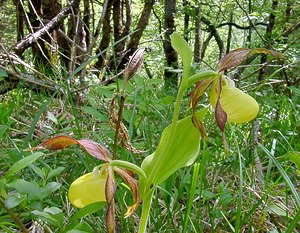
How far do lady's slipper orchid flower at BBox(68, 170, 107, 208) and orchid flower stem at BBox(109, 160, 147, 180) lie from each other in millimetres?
51

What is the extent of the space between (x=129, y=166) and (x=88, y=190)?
0.37 feet

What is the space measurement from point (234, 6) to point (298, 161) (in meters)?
4.51

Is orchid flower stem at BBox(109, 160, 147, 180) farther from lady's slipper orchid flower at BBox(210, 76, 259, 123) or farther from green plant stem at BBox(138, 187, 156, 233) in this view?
lady's slipper orchid flower at BBox(210, 76, 259, 123)

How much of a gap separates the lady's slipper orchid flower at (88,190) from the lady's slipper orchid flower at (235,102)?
261 millimetres

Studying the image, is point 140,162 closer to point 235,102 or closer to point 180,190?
point 180,190

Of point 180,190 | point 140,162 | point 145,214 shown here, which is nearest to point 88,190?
point 145,214

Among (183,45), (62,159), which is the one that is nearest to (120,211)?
(62,159)

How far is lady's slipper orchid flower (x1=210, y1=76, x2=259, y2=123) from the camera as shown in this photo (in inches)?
28.2

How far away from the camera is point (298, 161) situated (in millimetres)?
688

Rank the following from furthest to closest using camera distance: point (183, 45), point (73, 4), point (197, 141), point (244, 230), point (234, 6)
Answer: point (234, 6)
point (73, 4)
point (244, 230)
point (197, 141)
point (183, 45)

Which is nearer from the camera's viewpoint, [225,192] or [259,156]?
[225,192]

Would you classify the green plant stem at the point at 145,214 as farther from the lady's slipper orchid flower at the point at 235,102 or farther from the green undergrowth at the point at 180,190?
the lady's slipper orchid flower at the point at 235,102

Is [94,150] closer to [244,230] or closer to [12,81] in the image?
[244,230]

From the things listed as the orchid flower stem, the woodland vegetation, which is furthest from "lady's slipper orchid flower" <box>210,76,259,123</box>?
the orchid flower stem
